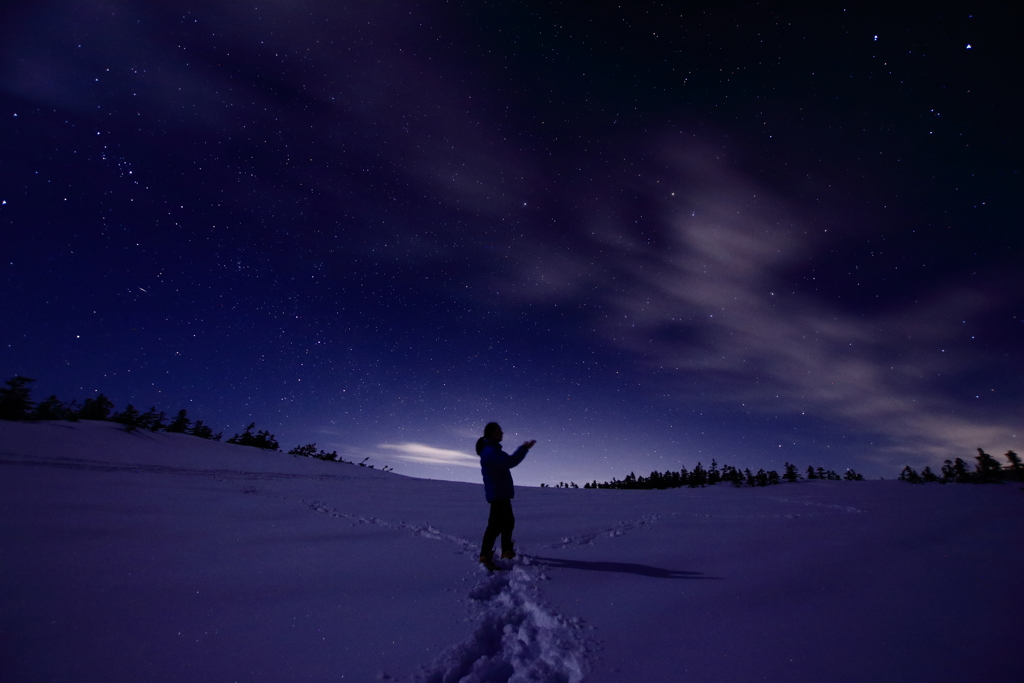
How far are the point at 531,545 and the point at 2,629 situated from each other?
17.0 ft

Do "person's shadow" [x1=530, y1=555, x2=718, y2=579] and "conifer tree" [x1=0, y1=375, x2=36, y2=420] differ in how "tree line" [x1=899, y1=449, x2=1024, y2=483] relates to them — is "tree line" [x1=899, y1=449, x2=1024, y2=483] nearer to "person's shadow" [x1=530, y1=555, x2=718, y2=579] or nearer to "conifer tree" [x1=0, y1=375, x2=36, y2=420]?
"person's shadow" [x1=530, y1=555, x2=718, y2=579]

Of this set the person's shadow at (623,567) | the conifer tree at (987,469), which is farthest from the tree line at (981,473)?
the person's shadow at (623,567)

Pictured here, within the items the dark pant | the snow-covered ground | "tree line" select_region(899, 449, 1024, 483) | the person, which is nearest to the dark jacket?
the person

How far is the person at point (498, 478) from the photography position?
5133 mm

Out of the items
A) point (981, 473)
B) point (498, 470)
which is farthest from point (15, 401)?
point (981, 473)

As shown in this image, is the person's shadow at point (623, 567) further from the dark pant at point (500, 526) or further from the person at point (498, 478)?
the person at point (498, 478)

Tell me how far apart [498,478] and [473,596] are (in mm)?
1734

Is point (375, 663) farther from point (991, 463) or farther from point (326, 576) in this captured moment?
point (991, 463)

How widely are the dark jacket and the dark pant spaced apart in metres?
0.11

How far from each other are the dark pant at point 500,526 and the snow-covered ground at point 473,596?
294mm

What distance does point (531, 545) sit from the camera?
5.88 m

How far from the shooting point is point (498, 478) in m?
5.38

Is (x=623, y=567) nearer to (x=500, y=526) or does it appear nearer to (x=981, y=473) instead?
(x=500, y=526)

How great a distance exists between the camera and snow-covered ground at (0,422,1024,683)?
99.3 inches
